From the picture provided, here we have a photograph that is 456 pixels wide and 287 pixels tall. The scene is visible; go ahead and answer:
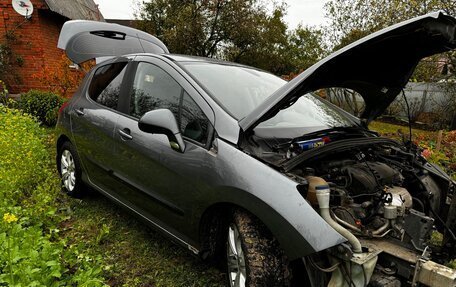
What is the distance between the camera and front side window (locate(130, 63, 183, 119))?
2.64 metres

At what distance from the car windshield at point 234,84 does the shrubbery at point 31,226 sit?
4.69 ft

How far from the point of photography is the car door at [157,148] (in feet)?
7.73

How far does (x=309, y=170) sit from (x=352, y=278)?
67 cm

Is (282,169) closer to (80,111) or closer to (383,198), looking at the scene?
(383,198)

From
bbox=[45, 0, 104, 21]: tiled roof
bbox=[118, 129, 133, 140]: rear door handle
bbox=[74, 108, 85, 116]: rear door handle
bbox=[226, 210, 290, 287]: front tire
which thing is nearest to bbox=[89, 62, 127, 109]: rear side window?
bbox=[74, 108, 85, 116]: rear door handle

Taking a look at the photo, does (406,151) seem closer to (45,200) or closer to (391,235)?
(391,235)

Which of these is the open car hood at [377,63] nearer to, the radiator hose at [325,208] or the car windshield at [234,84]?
the car windshield at [234,84]

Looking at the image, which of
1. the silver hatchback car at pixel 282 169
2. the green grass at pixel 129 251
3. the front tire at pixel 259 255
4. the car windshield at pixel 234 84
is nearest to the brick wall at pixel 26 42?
the green grass at pixel 129 251

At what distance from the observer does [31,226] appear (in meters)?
3.01

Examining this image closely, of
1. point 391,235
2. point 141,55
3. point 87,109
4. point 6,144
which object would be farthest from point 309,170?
point 6,144

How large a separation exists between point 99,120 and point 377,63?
7.92 feet

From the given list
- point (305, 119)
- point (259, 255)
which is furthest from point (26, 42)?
point (259, 255)

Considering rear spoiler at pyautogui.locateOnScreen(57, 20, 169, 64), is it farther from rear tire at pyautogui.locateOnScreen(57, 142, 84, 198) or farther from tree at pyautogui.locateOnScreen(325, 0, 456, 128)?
tree at pyautogui.locateOnScreen(325, 0, 456, 128)

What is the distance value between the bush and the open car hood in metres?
7.23
